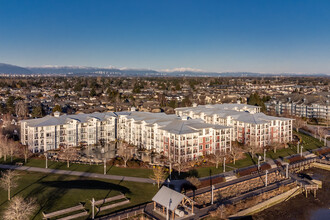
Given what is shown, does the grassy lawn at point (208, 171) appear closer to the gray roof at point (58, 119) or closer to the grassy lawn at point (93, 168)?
the grassy lawn at point (93, 168)

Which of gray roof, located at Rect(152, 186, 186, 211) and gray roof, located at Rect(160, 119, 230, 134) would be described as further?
gray roof, located at Rect(160, 119, 230, 134)

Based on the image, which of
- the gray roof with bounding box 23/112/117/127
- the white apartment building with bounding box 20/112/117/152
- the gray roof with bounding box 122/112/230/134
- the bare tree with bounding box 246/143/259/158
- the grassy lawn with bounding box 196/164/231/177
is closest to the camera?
the grassy lawn with bounding box 196/164/231/177

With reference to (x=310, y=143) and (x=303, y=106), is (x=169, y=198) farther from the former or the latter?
(x=303, y=106)

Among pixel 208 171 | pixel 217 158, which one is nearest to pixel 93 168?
pixel 208 171

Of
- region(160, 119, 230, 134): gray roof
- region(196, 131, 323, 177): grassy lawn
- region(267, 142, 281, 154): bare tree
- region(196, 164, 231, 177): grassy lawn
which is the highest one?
region(160, 119, 230, 134): gray roof

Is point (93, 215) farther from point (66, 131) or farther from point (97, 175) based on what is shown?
point (66, 131)

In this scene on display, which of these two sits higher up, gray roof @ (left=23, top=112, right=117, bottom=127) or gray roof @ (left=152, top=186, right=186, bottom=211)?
gray roof @ (left=23, top=112, right=117, bottom=127)

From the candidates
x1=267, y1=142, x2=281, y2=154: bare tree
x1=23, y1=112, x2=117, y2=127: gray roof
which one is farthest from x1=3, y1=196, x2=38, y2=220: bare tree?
x1=267, y1=142, x2=281, y2=154: bare tree

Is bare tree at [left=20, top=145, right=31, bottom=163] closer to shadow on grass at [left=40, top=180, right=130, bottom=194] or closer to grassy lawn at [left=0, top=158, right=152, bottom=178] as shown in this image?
grassy lawn at [left=0, top=158, right=152, bottom=178]
